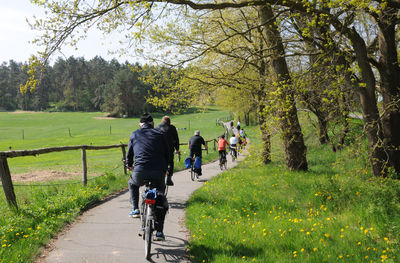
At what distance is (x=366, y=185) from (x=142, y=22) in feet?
21.7

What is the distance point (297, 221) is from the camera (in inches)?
228

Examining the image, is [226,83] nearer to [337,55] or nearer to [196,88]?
[196,88]

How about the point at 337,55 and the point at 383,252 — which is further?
the point at 337,55

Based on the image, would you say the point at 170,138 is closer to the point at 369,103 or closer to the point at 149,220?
the point at 149,220

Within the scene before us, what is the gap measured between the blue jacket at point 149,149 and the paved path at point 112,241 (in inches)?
49.9

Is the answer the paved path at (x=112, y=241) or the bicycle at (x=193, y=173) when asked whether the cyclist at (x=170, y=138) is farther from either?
the bicycle at (x=193, y=173)

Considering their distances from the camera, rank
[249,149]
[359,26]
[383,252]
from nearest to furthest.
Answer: [383,252] < [249,149] < [359,26]

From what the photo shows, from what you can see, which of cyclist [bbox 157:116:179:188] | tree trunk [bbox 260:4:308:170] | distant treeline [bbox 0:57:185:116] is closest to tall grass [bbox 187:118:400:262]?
cyclist [bbox 157:116:179:188]

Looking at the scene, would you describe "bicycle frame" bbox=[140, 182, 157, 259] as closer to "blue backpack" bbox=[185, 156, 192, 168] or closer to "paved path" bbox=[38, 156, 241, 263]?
"paved path" bbox=[38, 156, 241, 263]

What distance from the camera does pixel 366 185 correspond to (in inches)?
303

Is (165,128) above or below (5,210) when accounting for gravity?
above

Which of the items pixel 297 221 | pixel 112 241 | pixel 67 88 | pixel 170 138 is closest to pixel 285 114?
pixel 170 138

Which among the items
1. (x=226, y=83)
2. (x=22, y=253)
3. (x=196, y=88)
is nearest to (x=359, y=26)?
(x=226, y=83)

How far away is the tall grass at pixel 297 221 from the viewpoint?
443 cm
